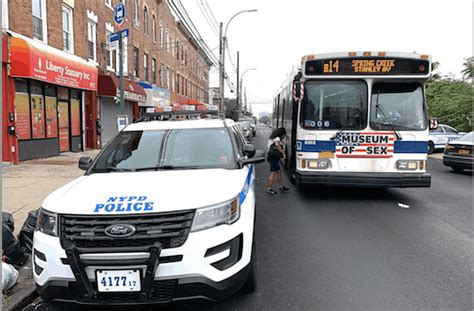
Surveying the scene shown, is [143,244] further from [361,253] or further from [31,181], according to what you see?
[31,181]

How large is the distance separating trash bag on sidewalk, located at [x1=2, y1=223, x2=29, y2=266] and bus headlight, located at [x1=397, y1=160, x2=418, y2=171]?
264 inches

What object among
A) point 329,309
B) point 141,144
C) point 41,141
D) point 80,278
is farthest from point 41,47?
point 329,309

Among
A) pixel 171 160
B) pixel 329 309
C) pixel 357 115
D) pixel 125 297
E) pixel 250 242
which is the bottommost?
pixel 329 309

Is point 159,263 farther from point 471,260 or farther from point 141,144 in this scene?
point 471,260

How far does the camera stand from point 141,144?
4.64m

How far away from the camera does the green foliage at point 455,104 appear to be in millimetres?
25062

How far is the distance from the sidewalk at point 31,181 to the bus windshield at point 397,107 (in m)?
6.84

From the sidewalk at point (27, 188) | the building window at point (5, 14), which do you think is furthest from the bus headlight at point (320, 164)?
the building window at point (5, 14)

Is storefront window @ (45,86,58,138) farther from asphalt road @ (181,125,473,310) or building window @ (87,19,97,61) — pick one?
asphalt road @ (181,125,473,310)

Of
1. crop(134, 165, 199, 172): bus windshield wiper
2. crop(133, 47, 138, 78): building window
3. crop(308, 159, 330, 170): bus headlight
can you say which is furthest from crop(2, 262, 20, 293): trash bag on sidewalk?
crop(133, 47, 138, 78): building window

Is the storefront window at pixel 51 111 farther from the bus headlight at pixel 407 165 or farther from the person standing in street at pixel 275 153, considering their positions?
the bus headlight at pixel 407 165

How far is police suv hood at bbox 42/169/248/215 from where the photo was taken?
117 inches

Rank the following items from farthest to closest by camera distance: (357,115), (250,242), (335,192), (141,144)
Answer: (335,192) → (357,115) → (141,144) → (250,242)

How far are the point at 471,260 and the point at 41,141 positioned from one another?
13.6m
